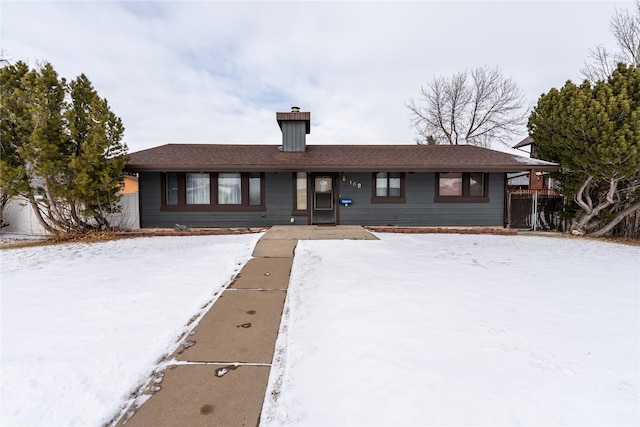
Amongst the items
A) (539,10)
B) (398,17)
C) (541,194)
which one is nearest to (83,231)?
(398,17)

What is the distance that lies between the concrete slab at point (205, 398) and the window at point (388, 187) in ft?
28.7

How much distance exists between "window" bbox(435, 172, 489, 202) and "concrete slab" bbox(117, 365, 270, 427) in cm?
984

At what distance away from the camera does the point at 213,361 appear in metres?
2.48

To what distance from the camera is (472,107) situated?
24.5 meters

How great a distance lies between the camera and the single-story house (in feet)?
33.0

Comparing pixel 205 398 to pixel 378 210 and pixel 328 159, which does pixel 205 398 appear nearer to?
pixel 378 210

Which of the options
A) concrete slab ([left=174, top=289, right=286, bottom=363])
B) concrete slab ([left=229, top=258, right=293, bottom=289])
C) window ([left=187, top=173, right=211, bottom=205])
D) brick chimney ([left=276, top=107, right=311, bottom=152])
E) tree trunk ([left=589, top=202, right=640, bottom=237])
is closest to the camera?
concrete slab ([left=174, top=289, right=286, bottom=363])

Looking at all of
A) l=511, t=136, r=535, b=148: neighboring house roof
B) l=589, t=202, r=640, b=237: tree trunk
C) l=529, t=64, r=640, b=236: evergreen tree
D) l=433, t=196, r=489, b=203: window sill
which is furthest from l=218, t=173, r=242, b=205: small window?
l=511, t=136, r=535, b=148: neighboring house roof

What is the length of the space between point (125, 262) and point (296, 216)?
5612mm

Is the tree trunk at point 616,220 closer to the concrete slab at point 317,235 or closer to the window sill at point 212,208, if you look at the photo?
the concrete slab at point 317,235

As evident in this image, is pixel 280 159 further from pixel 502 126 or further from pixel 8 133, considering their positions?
pixel 502 126

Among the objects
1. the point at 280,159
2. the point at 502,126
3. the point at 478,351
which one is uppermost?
the point at 502,126

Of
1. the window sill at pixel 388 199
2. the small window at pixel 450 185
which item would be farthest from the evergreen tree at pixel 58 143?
the small window at pixel 450 185

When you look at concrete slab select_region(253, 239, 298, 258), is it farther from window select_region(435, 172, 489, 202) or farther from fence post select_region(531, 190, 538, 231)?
fence post select_region(531, 190, 538, 231)
